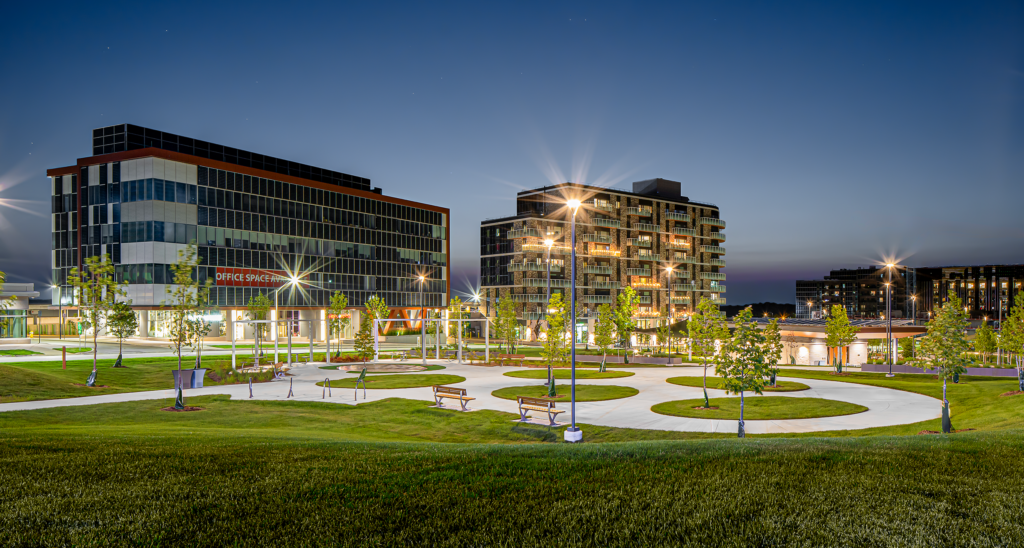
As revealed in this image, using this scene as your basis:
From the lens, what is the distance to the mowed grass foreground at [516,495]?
7000 millimetres

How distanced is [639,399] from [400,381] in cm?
1432

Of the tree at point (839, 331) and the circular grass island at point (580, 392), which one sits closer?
the circular grass island at point (580, 392)

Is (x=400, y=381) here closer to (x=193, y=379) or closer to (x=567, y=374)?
(x=193, y=379)

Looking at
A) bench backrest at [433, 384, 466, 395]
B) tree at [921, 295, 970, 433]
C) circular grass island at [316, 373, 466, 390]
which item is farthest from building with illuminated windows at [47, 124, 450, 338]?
tree at [921, 295, 970, 433]

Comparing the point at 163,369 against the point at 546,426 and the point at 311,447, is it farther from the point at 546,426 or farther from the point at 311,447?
the point at 311,447

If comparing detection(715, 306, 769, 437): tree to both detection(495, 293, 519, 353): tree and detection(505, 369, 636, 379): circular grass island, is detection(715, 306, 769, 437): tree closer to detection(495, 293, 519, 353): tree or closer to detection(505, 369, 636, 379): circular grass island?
detection(505, 369, 636, 379): circular grass island

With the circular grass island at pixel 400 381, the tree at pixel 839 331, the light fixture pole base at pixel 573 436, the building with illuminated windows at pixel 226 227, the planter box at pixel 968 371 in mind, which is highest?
the building with illuminated windows at pixel 226 227

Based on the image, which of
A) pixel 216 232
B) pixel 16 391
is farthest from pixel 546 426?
pixel 216 232

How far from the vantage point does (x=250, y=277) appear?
8694 cm

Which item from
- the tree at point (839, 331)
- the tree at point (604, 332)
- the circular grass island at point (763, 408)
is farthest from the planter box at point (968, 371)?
the tree at point (604, 332)

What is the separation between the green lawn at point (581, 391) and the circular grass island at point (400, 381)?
501cm

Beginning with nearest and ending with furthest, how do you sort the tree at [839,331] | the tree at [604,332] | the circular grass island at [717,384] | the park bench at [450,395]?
1. the park bench at [450,395]
2. the circular grass island at [717,384]
3. the tree at [604,332]
4. the tree at [839,331]

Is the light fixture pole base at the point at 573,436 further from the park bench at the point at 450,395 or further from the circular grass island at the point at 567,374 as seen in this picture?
the circular grass island at the point at 567,374

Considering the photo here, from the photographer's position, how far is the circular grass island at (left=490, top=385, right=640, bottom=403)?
28166mm
